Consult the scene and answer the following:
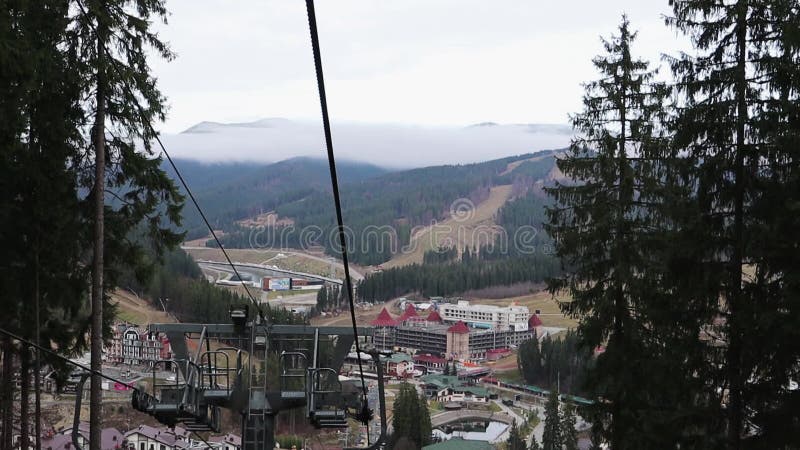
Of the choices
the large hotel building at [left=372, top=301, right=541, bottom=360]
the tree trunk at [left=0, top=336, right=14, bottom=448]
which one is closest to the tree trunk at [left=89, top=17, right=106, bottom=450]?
the tree trunk at [left=0, top=336, right=14, bottom=448]

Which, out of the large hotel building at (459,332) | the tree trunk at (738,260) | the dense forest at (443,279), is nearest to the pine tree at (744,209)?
the tree trunk at (738,260)

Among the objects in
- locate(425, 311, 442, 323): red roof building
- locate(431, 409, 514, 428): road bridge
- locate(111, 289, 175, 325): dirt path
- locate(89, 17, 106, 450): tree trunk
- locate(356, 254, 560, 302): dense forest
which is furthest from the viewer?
locate(356, 254, 560, 302): dense forest

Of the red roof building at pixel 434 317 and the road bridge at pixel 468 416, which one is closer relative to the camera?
the road bridge at pixel 468 416

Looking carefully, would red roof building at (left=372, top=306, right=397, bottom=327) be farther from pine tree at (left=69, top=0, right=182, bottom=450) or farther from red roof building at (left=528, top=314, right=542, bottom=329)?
pine tree at (left=69, top=0, right=182, bottom=450)

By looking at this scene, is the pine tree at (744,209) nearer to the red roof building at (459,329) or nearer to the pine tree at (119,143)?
the pine tree at (119,143)

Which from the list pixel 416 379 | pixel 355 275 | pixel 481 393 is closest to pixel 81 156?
pixel 481 393

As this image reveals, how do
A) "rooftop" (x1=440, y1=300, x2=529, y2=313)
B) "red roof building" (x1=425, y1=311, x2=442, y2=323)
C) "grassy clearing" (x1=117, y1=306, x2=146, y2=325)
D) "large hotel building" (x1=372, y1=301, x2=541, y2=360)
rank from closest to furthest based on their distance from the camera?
1. "grassy clearing" (x1=117, y1=306, x2=146, y2=325)
2. "large hotel building" (x1=372, y1=301, x2=541, y2=360)
3. "red roof building" (x1=425, y1=311, x2=442, y2=323)
4. "rooftop" (x1=440, y1=300, x2=529, y2=313)
